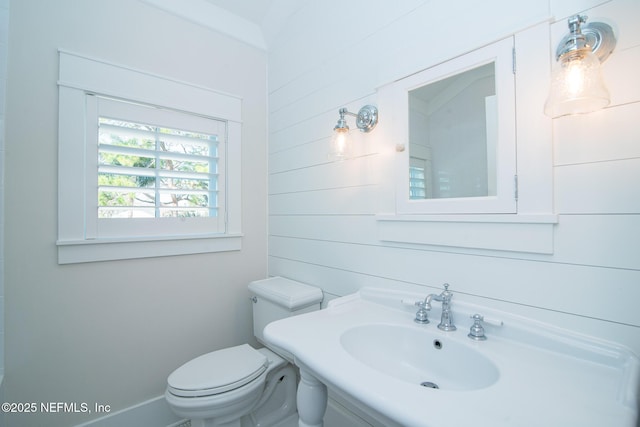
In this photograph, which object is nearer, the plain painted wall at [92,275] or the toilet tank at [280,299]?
the plain painted wall at [92,275]

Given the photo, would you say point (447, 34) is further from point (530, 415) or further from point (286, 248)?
point (286, 248)

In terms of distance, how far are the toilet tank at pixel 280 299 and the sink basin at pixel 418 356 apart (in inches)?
20.8

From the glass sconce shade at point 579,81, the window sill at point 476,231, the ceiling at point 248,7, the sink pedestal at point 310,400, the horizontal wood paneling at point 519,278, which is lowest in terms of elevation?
the sink pedestal at point 310,400

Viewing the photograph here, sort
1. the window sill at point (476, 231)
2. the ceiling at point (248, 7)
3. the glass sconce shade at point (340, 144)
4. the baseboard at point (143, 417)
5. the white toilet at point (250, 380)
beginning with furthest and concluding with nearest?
the ceiling at point (248, 7) < the baseboard at point (143, 417) < the glass sconce shade at point (340, 144) < the white toilet at point (250, 380) < the window sill at point (476, 231)

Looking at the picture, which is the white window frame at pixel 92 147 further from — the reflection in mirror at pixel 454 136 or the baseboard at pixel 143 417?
the reflection in mirror at pixel 454 136

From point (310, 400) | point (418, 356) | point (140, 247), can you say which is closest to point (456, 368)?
point (418, 356)

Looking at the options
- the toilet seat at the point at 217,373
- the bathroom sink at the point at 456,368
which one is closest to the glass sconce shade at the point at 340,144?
the bathroom sink at the point at 456,368

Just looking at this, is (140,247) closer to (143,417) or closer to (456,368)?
(143,417)

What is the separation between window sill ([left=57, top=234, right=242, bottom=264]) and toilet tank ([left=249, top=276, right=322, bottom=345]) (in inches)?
13.2

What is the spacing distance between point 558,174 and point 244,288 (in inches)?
66.4

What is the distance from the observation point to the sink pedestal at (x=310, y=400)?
87 cm

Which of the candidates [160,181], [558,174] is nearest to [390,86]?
[558,174]

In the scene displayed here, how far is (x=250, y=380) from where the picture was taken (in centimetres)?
126

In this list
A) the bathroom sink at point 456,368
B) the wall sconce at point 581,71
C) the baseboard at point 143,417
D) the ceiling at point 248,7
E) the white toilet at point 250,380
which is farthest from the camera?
the ceiling at point 248,7
